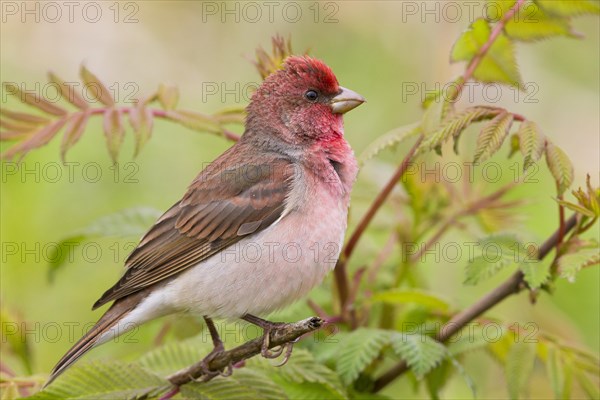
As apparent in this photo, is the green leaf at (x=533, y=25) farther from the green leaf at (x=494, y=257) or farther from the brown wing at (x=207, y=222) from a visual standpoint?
the brown wing at (x=207, y=222)

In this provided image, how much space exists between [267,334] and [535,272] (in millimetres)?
1000

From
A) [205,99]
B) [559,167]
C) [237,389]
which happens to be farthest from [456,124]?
[205,99]

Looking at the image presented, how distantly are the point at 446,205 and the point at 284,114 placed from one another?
92 cm

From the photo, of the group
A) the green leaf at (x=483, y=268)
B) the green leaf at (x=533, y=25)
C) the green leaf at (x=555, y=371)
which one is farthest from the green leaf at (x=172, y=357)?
the green leaf at (x=533, y=25)

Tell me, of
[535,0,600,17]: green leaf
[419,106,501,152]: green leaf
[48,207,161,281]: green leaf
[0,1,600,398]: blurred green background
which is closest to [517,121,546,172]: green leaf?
[419,106,501,152]: green leaf

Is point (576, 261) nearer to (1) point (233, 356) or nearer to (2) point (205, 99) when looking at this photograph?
(1) point (233, 356)

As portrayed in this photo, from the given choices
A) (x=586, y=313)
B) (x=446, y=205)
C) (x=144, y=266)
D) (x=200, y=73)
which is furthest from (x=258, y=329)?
(x=200, y=73)

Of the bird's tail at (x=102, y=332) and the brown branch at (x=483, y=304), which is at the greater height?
the brown branch at (x=483, y=304)

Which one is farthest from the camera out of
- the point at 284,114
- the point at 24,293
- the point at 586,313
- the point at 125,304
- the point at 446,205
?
the point at 586,313

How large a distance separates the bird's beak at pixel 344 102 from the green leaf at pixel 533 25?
0.97 m

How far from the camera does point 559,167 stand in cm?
317

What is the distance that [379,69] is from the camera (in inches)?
283

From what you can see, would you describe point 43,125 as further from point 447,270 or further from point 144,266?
point 447,270

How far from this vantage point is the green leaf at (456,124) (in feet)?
10.5
